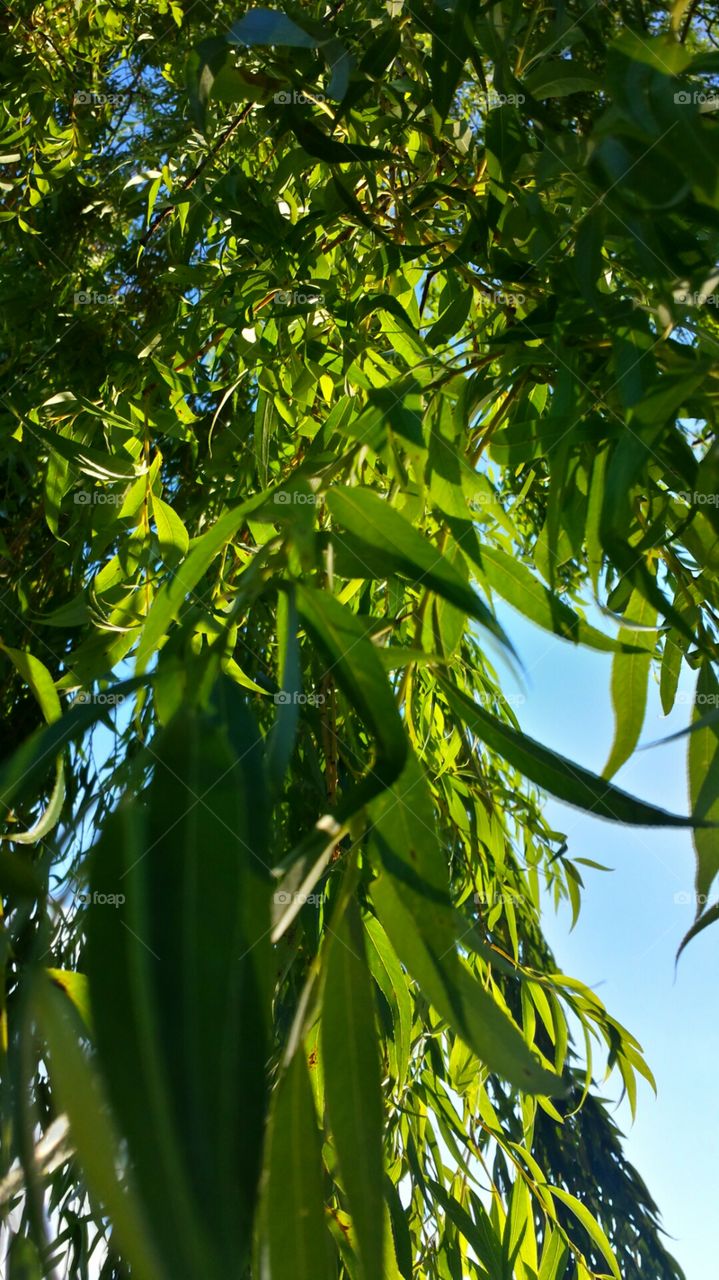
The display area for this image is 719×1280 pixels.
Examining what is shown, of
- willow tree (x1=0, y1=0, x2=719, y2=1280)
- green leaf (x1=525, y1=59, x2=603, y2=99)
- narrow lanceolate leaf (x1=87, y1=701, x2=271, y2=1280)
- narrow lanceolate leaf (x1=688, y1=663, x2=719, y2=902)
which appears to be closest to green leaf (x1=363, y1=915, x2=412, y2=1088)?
willow tree (x1=0, y1=0, x2=719, y2=1280)

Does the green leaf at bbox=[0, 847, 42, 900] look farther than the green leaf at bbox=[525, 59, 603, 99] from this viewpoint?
No

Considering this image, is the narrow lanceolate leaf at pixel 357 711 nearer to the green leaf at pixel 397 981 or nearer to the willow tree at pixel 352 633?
the willow tree at pixel 352 633

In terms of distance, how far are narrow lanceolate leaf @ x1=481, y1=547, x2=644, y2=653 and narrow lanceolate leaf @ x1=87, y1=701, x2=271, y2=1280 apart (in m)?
0.14

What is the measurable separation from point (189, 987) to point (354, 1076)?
8 centimetres

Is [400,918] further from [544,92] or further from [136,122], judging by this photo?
[136,122]

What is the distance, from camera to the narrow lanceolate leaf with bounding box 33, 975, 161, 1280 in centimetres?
17

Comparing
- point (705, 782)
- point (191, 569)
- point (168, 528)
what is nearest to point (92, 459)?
point (168, 528)

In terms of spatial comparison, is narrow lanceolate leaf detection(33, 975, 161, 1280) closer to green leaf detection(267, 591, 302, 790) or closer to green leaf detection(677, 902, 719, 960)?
green leaf detection(267, 591, 302, 790)

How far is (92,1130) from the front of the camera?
178 millimetres

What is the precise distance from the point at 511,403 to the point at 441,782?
1.21ft

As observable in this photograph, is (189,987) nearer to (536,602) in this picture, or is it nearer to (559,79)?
(536,602)

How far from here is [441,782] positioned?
75 cm

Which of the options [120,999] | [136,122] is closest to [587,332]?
[120,999]

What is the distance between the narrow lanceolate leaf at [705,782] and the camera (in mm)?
317
